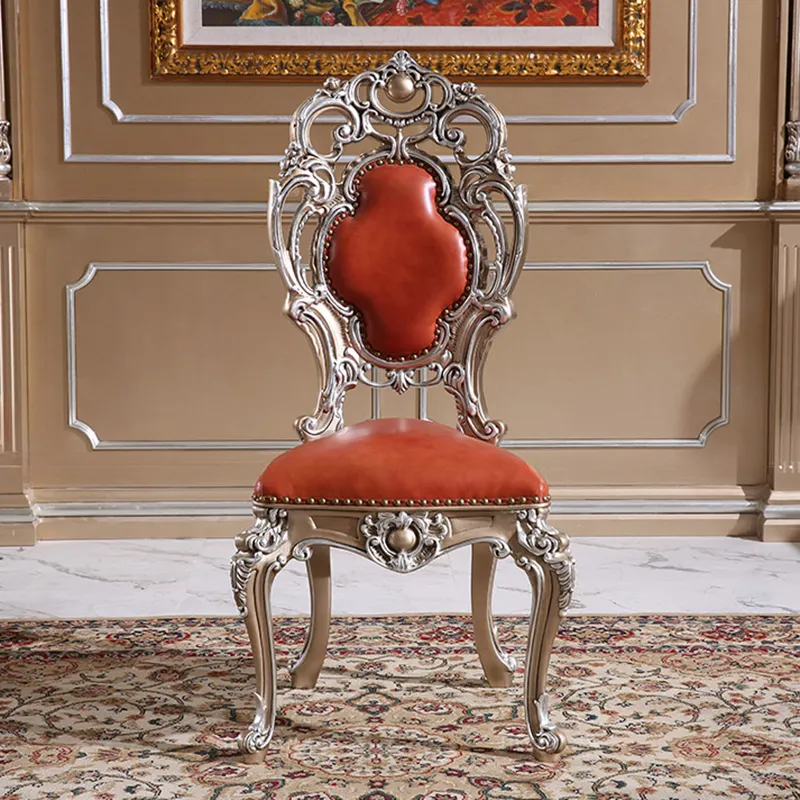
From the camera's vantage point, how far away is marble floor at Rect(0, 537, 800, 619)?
2.90m

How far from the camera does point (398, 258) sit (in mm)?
2295

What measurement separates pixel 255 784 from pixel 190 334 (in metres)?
1.89

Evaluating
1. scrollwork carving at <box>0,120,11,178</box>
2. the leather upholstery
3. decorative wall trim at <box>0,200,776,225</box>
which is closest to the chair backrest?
the leather upholstery

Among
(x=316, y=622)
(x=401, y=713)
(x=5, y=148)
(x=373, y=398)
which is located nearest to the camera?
(x=401, y=713)

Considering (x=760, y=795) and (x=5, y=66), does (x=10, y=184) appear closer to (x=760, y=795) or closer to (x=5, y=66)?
(x=5, y=66)

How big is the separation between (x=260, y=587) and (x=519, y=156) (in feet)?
6.41

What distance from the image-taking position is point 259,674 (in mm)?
2018

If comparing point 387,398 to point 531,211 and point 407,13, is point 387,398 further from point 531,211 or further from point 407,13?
point 407,13

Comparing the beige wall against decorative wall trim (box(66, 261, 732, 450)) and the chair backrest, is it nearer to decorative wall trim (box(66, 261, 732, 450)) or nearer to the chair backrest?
decorative wall trim (box(66, 261, 732, 450))

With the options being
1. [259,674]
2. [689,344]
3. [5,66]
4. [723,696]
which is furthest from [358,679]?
[5,66]

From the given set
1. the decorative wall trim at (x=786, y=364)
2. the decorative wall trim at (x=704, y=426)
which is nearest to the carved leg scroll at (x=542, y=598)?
the decorative wall trim at (x=704, y=426)

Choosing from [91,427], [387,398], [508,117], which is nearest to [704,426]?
[387,398]

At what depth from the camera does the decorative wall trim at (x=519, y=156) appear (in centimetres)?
347

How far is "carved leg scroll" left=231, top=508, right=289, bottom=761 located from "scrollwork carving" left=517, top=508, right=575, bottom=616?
1.30 ft
